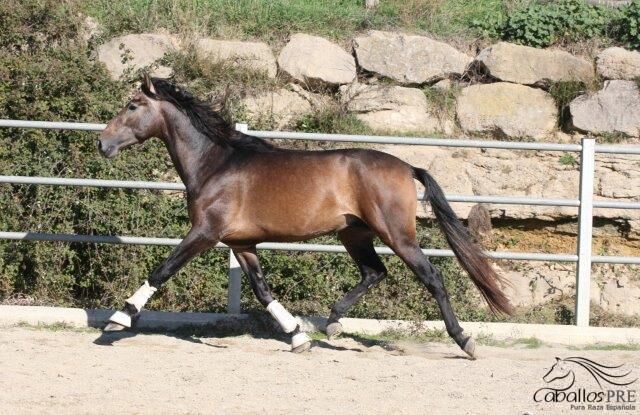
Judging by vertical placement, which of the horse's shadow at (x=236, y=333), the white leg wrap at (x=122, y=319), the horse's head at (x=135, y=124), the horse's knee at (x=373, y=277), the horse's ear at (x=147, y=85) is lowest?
the horse's shadow at (x=236, y=333)

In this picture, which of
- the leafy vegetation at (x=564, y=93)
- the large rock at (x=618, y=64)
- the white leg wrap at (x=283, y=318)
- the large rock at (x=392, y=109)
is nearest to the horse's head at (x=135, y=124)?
the white leg wrap at (x=283, y=318)

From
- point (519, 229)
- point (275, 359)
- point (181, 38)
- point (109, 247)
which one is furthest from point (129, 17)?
point (275, 359)

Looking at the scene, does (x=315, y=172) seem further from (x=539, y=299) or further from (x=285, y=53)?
(x=285, y=53)

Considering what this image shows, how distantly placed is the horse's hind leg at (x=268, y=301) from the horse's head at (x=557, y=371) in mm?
1777

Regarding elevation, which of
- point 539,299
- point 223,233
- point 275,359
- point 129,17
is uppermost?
point 129,17

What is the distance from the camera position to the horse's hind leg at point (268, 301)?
7.03 meters

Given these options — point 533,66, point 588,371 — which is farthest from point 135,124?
point 533,66

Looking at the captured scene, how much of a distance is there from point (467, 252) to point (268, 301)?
155 cm

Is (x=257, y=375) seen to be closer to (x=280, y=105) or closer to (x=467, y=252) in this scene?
(x=467, y=252)

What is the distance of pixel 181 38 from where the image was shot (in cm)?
1180

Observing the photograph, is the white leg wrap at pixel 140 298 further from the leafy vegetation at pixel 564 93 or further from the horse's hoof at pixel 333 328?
the leafy vegetation at pixel 564 93

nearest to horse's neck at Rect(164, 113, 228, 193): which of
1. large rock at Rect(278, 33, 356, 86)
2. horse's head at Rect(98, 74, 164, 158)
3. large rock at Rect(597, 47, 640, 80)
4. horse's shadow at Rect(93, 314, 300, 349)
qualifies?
horse's head at Rect(98, 74, 164, 158)

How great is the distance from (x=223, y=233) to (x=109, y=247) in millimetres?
1982

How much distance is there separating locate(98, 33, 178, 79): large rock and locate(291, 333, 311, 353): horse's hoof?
4825mm
